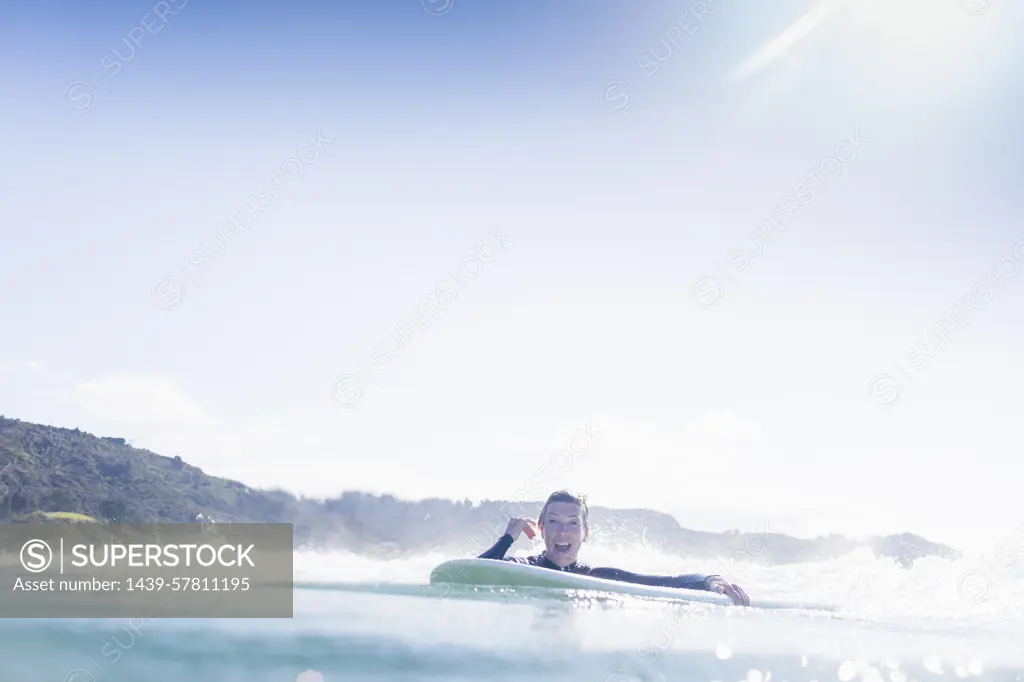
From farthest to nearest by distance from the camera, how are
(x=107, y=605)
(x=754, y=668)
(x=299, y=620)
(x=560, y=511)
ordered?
(x=560, y=511) → (x=107, y=605) → (x=299, y=620) → (x=754, y=668)

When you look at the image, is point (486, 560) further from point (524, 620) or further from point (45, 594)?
point (45, 594)

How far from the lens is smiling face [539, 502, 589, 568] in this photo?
2373 centimetres

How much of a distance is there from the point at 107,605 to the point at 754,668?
11.4 meters

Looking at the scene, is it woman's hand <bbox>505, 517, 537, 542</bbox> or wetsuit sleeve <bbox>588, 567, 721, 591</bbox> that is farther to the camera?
woman's hand <bbox>505, 517, 537, 542</bbox>

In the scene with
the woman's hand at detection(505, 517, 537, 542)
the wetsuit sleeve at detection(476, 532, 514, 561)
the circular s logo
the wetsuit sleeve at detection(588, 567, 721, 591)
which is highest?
the woman's hand at detection(505, 517, 537, 542)

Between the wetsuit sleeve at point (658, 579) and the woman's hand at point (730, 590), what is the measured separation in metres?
0.08

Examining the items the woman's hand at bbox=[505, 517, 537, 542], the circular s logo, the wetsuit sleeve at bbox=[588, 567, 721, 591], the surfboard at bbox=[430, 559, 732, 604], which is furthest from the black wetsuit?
the circular s logo

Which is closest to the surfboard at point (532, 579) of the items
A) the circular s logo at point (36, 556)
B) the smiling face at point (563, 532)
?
the smiling face at point (563, 532)

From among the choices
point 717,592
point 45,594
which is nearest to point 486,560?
point 717,592

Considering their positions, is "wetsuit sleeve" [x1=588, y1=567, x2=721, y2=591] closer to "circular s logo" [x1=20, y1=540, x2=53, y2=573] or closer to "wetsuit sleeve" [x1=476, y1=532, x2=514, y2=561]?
"wetsuit sleeve" [x1=476, y1=532, x2=514, y2=561]

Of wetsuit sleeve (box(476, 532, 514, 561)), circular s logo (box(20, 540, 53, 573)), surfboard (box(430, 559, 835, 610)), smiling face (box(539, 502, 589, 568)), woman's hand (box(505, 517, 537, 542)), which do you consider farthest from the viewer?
woman's hand (box(505, 517, 537, 542))

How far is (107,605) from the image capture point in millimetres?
15828

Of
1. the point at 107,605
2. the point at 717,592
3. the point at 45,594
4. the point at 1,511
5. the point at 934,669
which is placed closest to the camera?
the point at 934,669

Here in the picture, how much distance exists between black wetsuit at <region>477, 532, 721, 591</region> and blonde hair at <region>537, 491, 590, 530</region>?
1095mm
